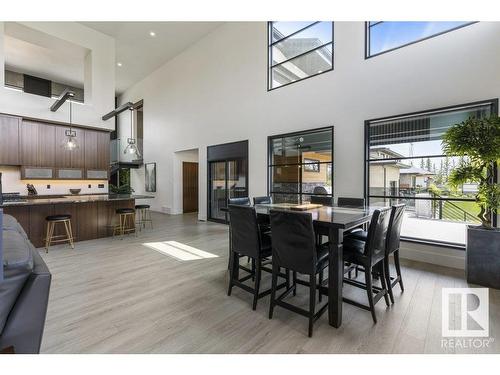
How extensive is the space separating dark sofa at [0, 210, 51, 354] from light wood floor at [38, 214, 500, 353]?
0.76 meters

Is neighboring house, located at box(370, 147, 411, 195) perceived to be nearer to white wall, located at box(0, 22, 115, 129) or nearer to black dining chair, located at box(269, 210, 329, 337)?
black dining chair, located at box(269, 210, 329, 337)

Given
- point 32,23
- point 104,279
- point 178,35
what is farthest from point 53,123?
point 104,279

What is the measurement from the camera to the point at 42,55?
8164 millimetres

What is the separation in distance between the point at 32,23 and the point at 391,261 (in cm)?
933

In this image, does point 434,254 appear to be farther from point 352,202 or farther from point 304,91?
point 304,91

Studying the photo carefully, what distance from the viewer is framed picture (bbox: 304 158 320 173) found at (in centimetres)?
542

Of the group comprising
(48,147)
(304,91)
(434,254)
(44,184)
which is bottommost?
(434,254)

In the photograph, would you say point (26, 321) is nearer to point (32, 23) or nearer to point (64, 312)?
point (64, 312)

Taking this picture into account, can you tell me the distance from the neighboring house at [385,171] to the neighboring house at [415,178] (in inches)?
2.7

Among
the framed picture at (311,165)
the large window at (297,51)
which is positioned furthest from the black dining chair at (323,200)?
the large window at (297,51)

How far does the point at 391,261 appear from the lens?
13.4ft

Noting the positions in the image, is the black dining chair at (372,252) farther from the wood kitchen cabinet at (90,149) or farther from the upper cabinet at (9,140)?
the upper cabinet at (9,140)

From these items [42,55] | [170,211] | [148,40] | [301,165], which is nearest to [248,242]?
[301,165]

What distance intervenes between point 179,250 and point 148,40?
716 cm
